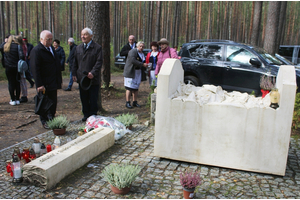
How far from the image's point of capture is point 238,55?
7.93 m

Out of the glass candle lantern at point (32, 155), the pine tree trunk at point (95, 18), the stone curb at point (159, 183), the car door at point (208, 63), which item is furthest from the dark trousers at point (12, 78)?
the car door at point (208, 63)

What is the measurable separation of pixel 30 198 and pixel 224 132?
256 cm

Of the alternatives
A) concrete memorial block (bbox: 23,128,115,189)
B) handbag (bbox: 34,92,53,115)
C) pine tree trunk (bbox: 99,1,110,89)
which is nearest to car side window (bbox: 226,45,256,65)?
pine tree trunk (bbox: 99,1,110,89)

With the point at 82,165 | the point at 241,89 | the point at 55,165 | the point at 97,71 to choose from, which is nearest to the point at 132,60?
the point at 97,71

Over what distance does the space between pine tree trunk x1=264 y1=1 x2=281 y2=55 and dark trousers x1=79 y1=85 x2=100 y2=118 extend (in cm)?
762

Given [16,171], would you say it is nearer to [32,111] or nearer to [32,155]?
[32,155]

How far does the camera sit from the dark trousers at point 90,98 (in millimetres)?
5836

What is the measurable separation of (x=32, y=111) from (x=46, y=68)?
2.13 m

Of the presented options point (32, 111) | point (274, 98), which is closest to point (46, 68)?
point (32, 111)

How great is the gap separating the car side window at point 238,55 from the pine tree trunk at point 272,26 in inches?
123

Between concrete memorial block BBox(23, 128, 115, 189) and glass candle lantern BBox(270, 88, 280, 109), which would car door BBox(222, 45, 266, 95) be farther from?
concrete memorial block BBox(23, 128, 115, 189)

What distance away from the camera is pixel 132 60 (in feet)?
23.3

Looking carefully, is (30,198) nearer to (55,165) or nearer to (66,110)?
(55,165)

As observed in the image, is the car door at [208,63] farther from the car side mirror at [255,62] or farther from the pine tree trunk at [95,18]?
the pine tree trunk at [95,18]
